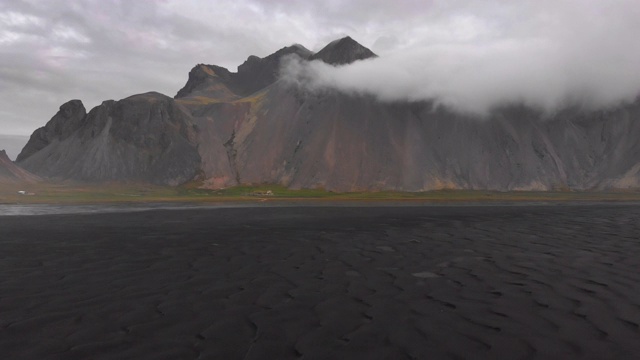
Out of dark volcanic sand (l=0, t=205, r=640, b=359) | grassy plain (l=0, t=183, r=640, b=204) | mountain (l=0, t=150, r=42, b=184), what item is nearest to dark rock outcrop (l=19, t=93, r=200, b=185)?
grassy plain (l=0, t=183, r=640, b=204)

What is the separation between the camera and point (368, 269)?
1131 inches

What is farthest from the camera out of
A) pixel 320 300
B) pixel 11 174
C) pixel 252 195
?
pixel 252 195

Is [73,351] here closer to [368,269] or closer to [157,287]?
[157,287]

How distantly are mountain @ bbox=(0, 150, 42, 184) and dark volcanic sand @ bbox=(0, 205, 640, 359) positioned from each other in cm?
14284

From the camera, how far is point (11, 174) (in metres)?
161

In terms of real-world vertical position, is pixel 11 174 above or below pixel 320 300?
above

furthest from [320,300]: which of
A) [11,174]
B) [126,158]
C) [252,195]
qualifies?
[126,158]

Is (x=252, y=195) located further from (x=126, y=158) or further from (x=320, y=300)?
(x=320, y=300)

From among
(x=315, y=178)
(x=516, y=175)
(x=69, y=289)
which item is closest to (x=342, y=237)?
(x=69, y=289)

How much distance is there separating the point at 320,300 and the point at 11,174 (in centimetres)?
17935

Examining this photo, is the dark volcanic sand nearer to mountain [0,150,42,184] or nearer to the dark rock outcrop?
mountain [0,150,42,184]

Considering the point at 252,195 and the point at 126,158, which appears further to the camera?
the point at 126,158

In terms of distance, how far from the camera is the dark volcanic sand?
14.7 meters

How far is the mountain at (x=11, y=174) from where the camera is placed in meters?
156
